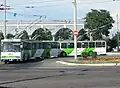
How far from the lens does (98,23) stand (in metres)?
102

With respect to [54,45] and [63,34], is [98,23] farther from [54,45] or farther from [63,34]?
[54,45]

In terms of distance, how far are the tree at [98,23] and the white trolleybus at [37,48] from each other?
1351 inches

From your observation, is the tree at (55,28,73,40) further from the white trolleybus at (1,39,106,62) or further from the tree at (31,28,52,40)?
the white trolleybus at (1,39,106,62)

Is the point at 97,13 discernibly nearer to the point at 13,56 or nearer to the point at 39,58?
the point at 39,58

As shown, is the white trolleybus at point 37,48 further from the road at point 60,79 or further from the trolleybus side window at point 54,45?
the road at point 60,79

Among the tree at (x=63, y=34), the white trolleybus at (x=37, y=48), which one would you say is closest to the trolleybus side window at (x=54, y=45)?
the white trolleybus at (x=37, y=48)

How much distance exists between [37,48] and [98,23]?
159ft

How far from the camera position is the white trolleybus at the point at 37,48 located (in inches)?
1715

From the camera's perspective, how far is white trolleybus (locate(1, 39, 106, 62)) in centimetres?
4356

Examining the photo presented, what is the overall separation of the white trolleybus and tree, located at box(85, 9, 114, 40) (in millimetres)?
34318

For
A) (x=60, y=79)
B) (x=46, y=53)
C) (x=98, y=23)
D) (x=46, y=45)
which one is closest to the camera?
(x=60, y=79)

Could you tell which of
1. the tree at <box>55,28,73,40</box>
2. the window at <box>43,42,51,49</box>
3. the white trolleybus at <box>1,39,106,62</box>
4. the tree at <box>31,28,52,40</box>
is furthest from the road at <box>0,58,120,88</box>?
the tree at <box>55,28,73,40</box>

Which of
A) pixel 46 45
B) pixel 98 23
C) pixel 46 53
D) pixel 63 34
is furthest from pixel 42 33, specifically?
pixel 46 53

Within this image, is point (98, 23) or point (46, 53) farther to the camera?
point (98, 23)
